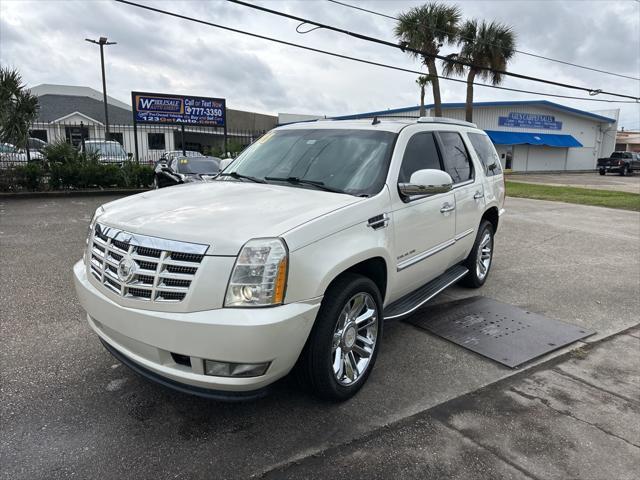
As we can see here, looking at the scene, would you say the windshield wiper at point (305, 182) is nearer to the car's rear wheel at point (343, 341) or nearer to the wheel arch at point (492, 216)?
the car's rear wheel at point (343, 341)

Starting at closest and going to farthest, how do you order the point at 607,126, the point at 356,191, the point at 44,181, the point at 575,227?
the point at 356,191
the point at 575,227
the point at 44,181
the point at 607,126

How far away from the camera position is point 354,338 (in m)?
3.21

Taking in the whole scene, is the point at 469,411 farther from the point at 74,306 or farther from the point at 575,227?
the point at 575,227

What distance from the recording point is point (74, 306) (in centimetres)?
480

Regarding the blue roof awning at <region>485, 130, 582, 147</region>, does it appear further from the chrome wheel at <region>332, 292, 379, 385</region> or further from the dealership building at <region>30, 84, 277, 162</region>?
the chrome wheel at <region>332, 292, 379, 385</region>

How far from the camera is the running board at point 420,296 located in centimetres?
373

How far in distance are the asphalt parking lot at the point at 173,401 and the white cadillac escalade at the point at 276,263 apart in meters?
0.31

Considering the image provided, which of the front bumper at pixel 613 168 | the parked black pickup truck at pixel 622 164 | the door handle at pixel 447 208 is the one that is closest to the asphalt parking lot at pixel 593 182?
the parked black pickup truck at pixel 622 164

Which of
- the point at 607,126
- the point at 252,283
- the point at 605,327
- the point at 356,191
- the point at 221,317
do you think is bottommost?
the point at 605,327

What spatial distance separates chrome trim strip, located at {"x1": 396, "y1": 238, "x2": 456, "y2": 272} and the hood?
765 mm

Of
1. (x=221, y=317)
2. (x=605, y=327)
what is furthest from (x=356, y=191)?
(x=605, y=327)

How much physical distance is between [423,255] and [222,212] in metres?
1.88

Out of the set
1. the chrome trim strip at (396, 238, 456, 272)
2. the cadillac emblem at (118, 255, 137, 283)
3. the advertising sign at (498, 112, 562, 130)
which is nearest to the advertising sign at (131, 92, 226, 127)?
the chrome trim strip at (396, 238, 456, 272)

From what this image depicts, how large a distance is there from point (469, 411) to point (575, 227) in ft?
29.7
